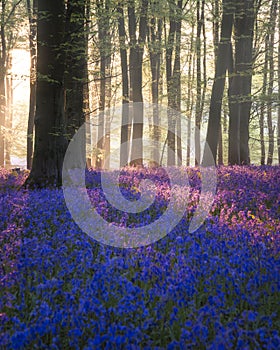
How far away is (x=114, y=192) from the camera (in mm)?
9008

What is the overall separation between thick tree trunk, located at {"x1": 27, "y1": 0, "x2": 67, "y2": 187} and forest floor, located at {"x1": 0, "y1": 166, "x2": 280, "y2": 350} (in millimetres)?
3420

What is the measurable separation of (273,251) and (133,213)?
287cm

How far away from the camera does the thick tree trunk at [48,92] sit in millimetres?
9938

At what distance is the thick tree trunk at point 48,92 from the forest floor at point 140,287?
342 centimetres

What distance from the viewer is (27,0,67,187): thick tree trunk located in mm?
9938

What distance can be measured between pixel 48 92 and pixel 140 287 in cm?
702

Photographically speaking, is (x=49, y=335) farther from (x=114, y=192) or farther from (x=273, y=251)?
(x=114, y=192)

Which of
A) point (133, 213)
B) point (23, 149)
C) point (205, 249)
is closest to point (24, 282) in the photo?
point (205, 249)

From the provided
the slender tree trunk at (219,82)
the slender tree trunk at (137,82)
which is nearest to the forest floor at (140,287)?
the slender tree trunk at (219,82)

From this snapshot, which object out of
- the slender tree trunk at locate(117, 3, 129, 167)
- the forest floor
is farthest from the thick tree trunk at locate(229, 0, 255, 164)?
the forest floor

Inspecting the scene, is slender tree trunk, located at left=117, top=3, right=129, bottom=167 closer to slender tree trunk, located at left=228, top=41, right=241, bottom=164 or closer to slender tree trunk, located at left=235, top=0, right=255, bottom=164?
slender tree trunk, located at left=228, top=41, right=241, bottom=164

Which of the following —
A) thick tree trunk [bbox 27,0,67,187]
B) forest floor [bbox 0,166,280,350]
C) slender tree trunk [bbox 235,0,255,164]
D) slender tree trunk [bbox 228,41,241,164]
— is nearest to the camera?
forest floor [bbox 0,166,280,350]

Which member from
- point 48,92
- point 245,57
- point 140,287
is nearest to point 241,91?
point 245,57

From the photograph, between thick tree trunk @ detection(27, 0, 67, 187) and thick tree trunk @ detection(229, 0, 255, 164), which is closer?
thick tree trunk @ detection(27, 0, 67, 187)
